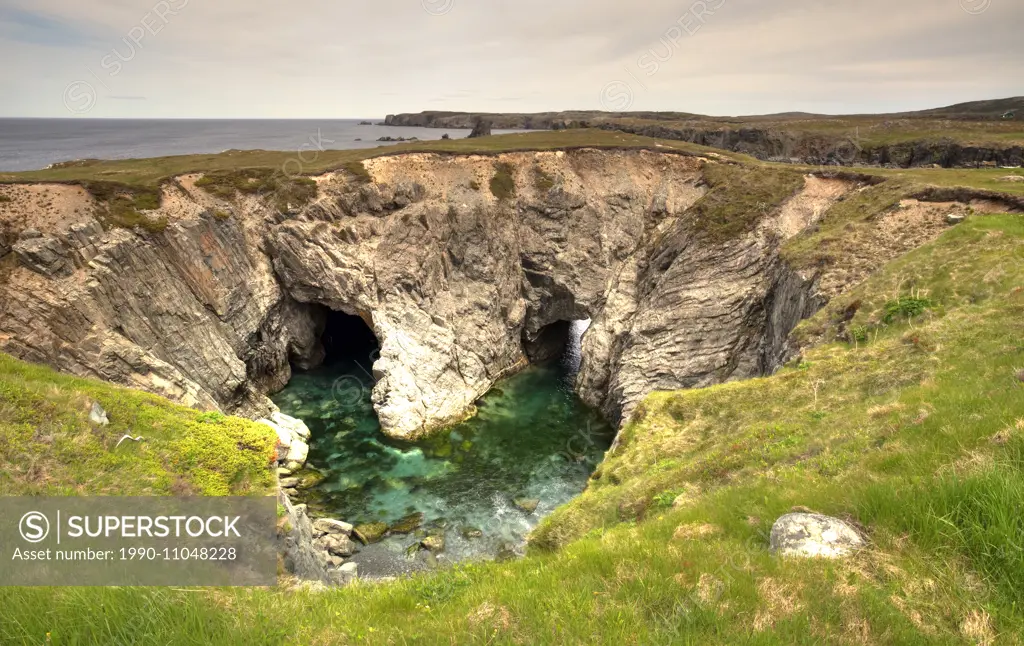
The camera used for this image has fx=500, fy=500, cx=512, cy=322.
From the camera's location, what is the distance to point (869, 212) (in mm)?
34719

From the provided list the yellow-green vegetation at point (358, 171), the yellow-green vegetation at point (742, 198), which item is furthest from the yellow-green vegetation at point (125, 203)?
the yellow-green vegetation at point (742, 198)

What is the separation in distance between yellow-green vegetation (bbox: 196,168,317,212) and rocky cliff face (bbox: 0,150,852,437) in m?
0.99

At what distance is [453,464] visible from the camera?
1323 inches

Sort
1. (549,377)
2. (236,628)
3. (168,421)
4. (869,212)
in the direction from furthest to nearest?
(549,377) < (869,212) < (168,421) < (236,628)

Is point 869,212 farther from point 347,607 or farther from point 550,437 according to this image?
point 347,607

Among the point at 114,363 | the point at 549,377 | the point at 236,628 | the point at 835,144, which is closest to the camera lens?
the point at 236,628

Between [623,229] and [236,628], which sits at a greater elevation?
[623,229]

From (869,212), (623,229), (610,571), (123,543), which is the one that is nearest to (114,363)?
(123,543)

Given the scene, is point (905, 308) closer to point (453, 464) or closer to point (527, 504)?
point (527, 504)

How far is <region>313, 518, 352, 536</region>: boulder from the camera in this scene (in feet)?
85.4

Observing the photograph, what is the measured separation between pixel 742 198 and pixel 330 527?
4086cm

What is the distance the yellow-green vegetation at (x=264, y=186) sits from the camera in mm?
41928

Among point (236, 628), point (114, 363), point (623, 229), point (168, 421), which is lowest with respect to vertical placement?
point (114, 363)

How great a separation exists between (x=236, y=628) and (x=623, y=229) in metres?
49.2
